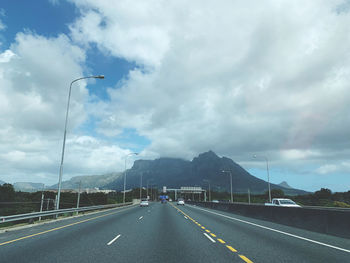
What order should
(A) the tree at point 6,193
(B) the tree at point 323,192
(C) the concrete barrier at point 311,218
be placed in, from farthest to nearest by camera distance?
(B) the tree at point 323,192
(A) the tree at point 6,193
(C) the concrete barrier at point 311,218

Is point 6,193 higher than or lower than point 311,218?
higher

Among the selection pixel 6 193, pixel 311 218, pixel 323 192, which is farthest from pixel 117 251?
pixel 323 192

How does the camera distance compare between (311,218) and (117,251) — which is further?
(311,218)

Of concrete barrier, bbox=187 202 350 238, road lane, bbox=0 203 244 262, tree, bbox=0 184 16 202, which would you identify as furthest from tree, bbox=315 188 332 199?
road lane, bbox=0 203 244 262

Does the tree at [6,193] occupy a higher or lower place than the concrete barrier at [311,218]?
higher

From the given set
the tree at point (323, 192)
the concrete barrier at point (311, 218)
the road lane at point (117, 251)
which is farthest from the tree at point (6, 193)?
the tree at point (323, 192)

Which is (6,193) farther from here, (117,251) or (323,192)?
(323,192)

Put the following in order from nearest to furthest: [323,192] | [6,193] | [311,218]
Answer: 1. [311,218]
2. [6,193]
3. [323,192]

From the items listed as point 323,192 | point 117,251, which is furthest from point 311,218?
point 323,192

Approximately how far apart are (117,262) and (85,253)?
161 cm

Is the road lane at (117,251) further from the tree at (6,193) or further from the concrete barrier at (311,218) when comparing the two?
the tree at (6,193)

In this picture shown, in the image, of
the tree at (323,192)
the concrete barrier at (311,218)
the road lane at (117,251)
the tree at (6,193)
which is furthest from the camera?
the tree at (323,192)

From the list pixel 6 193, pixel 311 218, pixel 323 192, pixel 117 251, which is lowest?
pixel 117 251

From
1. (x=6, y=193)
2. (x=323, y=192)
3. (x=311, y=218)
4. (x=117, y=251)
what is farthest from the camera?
(x=323, y=192)
